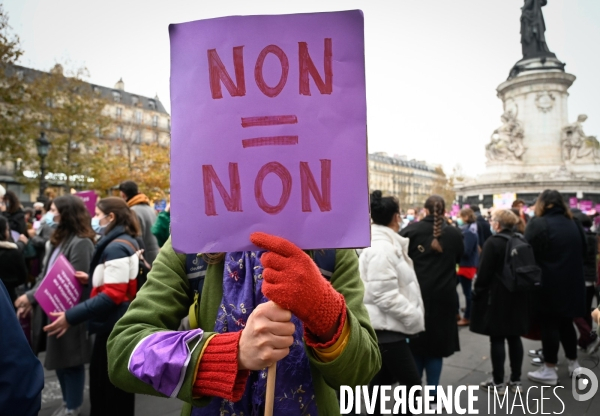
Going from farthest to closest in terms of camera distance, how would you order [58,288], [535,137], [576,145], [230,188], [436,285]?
[535,137], [576,145], [436,285], [58,288], [230,188]

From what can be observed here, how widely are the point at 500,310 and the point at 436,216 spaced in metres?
1.16

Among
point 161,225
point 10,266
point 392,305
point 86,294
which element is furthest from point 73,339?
point 161,225

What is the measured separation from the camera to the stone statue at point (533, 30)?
2756 centimetres

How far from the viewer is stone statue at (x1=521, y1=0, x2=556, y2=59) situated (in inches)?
1085

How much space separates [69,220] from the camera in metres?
3.67

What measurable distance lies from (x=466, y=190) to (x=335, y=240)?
96.3 ft

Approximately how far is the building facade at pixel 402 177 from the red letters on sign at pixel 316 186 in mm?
85477

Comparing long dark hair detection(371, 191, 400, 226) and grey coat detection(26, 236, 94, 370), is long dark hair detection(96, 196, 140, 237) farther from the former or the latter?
long dark hair detection(371, 191, 400, 226)

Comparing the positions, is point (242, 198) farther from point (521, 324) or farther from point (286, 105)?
point (521, 324)

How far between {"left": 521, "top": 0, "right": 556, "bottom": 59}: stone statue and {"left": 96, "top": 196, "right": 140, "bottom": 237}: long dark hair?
99.6ft

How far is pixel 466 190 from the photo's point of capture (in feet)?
93.4

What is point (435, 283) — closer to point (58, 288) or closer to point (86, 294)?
point (86, 294)

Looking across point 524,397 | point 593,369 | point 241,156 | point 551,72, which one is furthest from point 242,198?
point 551,72

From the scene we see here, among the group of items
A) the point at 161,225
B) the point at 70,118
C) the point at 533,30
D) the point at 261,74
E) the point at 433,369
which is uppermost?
the point at 533,30
